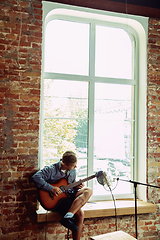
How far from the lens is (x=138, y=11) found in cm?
366

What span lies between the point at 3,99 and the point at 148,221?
8.67ft

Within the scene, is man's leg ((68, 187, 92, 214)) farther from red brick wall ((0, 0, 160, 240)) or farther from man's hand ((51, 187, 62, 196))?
red brick wall ((0, 0, 160, 240))

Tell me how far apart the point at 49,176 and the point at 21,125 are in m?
0.73

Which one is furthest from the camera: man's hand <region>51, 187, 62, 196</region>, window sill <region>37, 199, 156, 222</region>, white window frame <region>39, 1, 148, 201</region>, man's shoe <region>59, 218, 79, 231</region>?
white window frame <region>39, 1, 148, 201</region>

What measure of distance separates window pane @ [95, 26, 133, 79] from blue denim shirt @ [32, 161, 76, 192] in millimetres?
1584

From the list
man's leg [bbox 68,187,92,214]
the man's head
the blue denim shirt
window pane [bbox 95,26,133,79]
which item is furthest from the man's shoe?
window pane [bbox 95,26,133,79]

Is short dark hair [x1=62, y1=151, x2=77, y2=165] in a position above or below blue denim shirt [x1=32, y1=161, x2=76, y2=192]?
above

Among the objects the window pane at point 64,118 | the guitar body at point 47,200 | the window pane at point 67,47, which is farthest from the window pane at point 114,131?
the guitar body at point 47,200

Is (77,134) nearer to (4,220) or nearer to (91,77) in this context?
(91,77)

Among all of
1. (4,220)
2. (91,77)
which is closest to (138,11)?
(91,77)

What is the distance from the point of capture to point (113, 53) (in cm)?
378

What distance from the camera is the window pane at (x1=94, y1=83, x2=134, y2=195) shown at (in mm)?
3621

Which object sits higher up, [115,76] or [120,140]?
[115,76]

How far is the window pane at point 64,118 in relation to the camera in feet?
11.1
